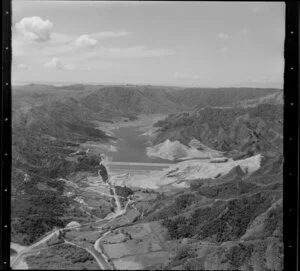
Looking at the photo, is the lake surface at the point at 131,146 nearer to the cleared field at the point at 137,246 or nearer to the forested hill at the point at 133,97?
the forested hill at the point at 133,97

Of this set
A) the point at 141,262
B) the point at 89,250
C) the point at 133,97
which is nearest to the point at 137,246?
the point at 141,262

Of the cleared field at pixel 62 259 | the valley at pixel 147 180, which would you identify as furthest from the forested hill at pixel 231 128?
the cleared field at pixel 62 259

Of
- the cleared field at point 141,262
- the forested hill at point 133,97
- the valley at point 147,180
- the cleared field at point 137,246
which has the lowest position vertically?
the cleared field at point 141,262

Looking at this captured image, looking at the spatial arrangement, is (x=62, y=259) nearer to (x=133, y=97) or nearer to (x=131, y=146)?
(x=131, y=146)

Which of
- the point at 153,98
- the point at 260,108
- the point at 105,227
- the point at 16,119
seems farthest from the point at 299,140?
the point at 16,119

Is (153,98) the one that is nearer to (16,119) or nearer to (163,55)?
(163,55)

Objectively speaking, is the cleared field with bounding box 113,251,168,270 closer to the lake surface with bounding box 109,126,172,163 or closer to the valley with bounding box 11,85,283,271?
the valley with bounding box 11,85,283,271
